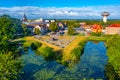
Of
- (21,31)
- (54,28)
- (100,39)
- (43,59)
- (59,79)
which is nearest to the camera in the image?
(59,79)

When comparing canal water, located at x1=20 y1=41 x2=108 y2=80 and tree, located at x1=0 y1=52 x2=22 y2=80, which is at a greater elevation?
tree, located at x1=0 y1=52 x2=22 y2=80

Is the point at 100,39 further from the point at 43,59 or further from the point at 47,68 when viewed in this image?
the point at 47,68

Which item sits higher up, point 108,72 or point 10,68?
→ point 10,68

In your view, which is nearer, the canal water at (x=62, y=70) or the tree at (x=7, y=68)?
the tree at (x=7, y=68)

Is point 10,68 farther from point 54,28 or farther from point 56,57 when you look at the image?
point 54,28

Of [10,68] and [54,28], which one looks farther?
[54,28]

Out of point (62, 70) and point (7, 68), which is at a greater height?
point (7, 68)

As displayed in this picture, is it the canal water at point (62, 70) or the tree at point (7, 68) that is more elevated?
the tree at point (7, 68)

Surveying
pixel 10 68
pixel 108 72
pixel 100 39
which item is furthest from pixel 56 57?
pixel 100 39

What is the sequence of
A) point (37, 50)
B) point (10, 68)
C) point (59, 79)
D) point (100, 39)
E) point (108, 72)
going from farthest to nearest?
point (100, 39)
point (37, 50)
point (108, 72)
point (59, 79)
point (10, 68)

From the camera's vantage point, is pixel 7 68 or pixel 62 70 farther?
pixel 62 70

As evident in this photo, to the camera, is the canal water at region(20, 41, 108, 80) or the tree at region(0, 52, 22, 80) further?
the canal water at region(20, 41, 108, 80)
